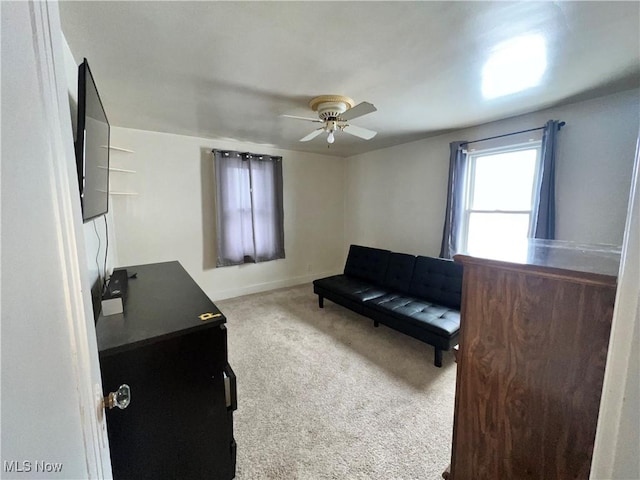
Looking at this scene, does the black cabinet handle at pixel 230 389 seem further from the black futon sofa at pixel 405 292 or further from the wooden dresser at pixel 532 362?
the black futon sofa at pixel 405 292

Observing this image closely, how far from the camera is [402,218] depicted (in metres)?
4.27

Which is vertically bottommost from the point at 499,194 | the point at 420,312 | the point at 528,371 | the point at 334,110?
the point at 420,312

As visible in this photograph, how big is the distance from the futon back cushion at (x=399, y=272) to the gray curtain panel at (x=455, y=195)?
0.61m

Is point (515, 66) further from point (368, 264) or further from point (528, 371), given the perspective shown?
point (368, 264)

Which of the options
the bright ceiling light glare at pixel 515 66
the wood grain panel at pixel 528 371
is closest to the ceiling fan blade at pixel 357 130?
the bright ceiling light glare at pixel 515 66

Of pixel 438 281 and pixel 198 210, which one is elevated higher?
pixel 198 210

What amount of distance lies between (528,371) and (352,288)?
8.24ft

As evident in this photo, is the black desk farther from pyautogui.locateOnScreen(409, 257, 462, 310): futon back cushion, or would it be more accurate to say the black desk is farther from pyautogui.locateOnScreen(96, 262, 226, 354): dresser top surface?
pyautogui.locateOnScreen(409, 257, 462, 310): futon back cushion

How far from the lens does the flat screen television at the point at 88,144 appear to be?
1.03 m

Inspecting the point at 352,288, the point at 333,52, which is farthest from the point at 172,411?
the point at 352,288

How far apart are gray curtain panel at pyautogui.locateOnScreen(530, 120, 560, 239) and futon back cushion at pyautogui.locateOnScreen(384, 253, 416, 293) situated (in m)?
1.32

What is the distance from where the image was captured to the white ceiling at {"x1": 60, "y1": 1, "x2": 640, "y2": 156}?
130cm

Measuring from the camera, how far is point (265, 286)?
4.50m

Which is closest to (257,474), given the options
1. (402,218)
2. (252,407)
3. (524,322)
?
(252,407)
